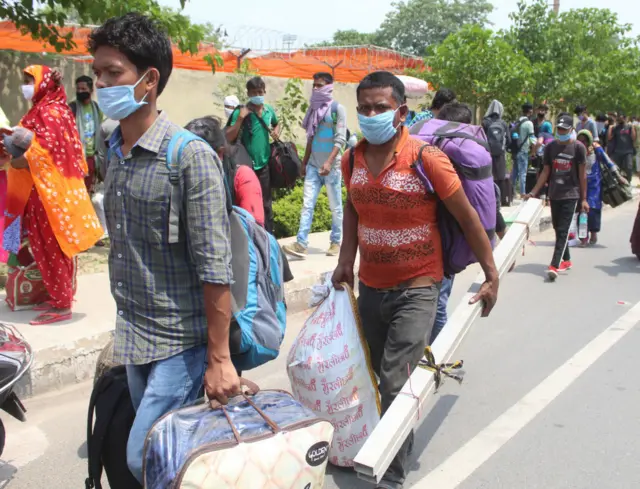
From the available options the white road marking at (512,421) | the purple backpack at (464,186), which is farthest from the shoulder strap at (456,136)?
the white road marking at (512,421)

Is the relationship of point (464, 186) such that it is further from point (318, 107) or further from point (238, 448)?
point (318, 107)

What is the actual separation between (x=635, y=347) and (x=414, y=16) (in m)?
55.6

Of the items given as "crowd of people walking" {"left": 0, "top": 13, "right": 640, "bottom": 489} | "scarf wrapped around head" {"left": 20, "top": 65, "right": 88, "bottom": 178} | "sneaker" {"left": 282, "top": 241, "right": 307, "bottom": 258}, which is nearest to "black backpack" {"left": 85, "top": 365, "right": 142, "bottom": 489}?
"crowd of people walking" {"left": 0, "top": 13, "right": 640, "bottom": 489}

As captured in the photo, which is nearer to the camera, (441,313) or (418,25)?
(441,313)

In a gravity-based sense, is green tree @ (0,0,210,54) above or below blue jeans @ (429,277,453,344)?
A: above

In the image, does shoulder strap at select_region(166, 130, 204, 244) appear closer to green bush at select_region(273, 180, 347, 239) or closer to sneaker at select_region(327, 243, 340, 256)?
sneaker at select_region(327, 243, 340, 256)

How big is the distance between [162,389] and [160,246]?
44 cm

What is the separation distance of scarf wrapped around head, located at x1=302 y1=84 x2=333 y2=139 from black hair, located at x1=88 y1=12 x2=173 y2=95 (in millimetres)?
5059

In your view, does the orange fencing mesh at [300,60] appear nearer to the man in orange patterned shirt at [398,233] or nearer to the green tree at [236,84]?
the green tree at [236,84]

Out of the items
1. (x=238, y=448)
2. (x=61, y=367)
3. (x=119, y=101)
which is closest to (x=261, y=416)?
(x=238, y=448)

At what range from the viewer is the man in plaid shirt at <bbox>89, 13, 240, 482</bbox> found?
6.84ft

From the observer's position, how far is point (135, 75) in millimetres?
2117

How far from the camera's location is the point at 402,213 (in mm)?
3162

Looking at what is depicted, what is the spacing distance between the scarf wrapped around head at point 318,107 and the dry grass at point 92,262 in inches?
Result: 98.5
